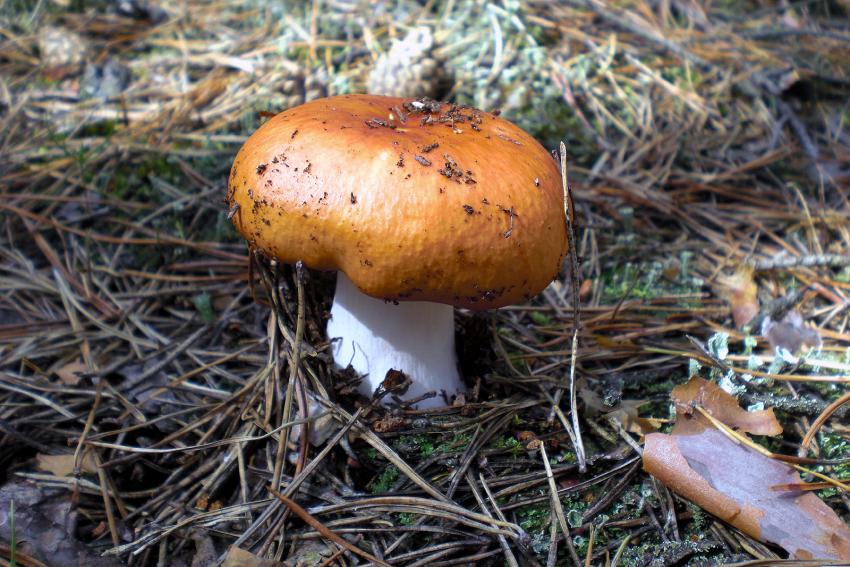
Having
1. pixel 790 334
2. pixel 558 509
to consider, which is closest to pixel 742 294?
pixel 790 334

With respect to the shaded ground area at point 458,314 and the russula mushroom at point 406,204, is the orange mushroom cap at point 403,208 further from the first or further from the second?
the shaded ground area at point 458,314

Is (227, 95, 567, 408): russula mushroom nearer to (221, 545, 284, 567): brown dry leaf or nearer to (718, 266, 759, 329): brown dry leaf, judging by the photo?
(221, 545, 284, 567): brown dry leaf

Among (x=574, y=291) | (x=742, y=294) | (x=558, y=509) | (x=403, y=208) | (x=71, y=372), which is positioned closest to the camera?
(x=403, y=208)

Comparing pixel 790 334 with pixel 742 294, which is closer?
pixel 790 334

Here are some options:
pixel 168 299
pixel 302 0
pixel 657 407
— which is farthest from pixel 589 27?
pixel 168 299

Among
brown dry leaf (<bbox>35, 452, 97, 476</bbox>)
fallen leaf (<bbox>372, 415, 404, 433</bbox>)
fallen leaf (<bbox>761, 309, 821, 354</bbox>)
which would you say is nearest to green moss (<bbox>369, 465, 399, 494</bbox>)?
fallen leaf (<bbox>372, 415, 404, 433</bbox>)

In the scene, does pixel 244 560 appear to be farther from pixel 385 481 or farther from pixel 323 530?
pixel 385 481
